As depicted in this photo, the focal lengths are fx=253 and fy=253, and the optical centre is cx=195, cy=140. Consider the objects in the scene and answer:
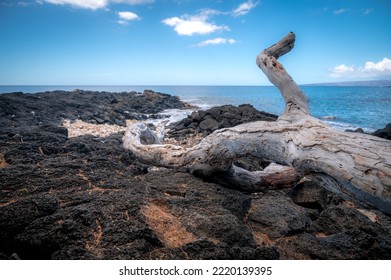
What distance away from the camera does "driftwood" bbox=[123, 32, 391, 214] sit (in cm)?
228

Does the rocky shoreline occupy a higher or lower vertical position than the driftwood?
lower

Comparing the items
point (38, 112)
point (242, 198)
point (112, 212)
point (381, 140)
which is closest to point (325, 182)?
point (381, 140)

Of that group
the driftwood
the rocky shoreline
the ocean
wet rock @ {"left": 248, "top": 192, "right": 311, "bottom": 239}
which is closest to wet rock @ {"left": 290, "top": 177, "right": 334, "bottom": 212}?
the rocky shoreline

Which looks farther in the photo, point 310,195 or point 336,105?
point 336,105

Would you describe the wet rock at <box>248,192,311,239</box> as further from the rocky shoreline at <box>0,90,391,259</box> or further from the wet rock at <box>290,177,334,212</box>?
the wet rock at <box>290,177,334,212</box>

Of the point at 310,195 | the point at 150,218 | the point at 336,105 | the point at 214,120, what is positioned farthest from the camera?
the point at 336,105

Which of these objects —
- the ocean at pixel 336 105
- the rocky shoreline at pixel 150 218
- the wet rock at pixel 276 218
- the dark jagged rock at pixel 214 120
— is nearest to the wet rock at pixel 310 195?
the rocky shoreline at pixel 150 218

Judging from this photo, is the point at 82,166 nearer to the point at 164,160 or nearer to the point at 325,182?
the point at 164,160

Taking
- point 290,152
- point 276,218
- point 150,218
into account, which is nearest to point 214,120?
point 276,218

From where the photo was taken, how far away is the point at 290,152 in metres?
2.92

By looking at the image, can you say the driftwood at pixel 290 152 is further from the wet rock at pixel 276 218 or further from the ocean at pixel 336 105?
the ocean at pixel 336 105

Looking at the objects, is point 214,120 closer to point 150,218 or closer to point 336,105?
point 150,218

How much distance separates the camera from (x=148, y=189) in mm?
3016

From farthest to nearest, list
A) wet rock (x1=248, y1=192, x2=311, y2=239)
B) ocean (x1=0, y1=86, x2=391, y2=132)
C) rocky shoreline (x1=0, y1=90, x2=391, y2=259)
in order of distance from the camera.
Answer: ocean (x1=0, y1=86, x2=391, y2=132)
wet rock (x1=248, y1=192, x2=311, y2=239)
rocky shoreline (x1=0, y1=90, x2=391, y2=259)
